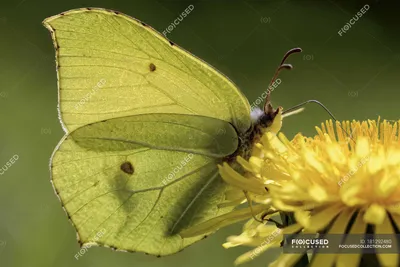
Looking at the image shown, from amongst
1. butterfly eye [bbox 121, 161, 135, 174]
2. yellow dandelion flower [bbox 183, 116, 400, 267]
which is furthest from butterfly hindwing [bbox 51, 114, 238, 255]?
yellow dandelion flower [bbox 183, 116, 400, 267]

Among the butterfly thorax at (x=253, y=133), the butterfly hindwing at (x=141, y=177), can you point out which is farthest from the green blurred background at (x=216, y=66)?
the butterfly thorax at (x=253, y=133)

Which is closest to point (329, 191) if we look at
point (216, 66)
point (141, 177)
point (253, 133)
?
point (253, 133)

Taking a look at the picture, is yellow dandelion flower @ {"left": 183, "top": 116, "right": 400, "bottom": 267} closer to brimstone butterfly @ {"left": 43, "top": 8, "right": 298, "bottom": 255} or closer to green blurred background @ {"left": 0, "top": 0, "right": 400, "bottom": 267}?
brimstone butterfly @ {"left": 43, "top": 8, "right": 298, "bottom": 255}

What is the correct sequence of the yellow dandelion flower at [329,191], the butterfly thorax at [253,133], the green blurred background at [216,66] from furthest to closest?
1. the green blurred background at [216,66]
2. the butterfly thorax at [253,133]
3. the yellow dandelion flower at [329,191]

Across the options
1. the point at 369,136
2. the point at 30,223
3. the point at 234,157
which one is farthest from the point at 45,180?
the point at 369,136

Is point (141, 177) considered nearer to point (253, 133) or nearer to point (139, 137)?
point (139, 137)

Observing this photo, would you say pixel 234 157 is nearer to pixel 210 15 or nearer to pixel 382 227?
pixel 382 227

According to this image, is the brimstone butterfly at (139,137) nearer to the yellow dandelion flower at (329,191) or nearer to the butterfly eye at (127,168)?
the butterfly eye at (127,168)
